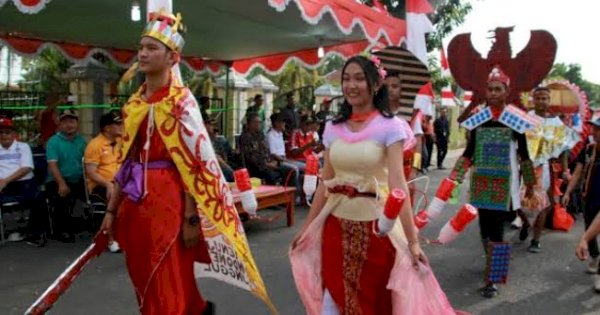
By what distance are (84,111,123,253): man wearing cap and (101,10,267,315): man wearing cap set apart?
3225 mm

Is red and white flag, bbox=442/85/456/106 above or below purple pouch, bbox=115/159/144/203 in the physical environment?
above

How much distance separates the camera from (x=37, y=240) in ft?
20.8

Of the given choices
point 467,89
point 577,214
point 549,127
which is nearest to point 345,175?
point 467,89

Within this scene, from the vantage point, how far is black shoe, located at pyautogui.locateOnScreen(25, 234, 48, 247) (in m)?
6.20

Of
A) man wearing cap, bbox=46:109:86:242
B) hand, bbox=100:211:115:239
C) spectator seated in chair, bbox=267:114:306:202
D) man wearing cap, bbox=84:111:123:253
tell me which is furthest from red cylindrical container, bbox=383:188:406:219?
spectator seated in chair, bbox=267:114:306:202

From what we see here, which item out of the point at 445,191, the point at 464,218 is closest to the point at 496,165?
the point at 445,191

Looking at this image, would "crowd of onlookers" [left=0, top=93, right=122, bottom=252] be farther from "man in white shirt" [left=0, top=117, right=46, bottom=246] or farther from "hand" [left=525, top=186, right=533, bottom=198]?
"hand" [left=525, top=186, right=533, bottom=198]

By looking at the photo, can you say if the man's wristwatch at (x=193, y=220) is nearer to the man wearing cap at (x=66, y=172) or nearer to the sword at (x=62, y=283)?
the sword at (x=62, y=283)

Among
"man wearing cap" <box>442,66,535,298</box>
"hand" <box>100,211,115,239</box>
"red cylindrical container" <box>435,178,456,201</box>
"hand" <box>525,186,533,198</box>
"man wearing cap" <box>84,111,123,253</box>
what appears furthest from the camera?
"man wearing cap" <box>84,111,123,253</box>

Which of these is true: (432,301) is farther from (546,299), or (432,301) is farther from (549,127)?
(549,127)

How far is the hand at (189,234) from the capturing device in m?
2.92

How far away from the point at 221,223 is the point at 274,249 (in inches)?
130

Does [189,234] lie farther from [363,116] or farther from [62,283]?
[363,116]

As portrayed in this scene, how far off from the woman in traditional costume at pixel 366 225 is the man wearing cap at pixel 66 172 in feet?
13.7
